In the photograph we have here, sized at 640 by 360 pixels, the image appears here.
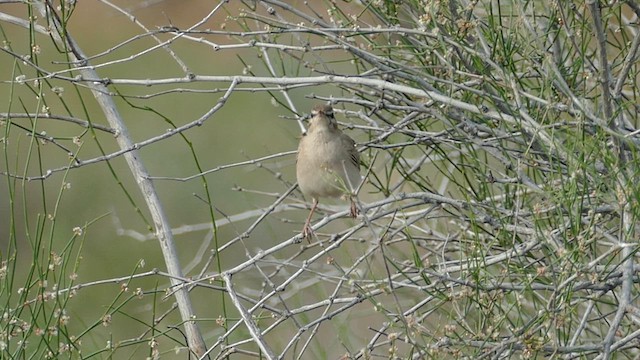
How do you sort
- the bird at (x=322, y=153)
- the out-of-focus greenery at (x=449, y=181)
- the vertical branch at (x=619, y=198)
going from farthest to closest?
the bird at (x=322, y=153) → the out-of-focus greenery at (x=449, y=181) → the vertical branch at (x=619, y=198)

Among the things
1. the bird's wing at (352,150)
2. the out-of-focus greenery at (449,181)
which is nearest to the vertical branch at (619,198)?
the out-of-focus greenery at (449,181)

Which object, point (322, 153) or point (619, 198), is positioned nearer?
point (619, 198)

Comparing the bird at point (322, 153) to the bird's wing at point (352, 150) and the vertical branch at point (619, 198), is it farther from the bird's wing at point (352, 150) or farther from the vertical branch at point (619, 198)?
the vertical branch at point (619, 198)

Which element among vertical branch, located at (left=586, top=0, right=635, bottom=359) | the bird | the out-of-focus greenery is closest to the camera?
vertical branch, located at (left=586, top=0, right=635, bottom=359)

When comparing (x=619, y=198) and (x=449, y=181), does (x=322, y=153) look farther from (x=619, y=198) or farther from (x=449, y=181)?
(x=619, y=198)

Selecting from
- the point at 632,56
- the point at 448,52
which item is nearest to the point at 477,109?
the point at 448,52

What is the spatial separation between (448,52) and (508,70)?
0.92ft

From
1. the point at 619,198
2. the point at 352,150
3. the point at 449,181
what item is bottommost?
the point at 619,198

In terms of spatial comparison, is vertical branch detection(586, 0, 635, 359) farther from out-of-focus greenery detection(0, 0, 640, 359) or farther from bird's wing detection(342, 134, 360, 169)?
bird's wing detection(342, 134, 360, 169)

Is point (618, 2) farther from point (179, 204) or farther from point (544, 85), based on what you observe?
point (179, 204)

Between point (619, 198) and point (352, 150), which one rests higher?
point (352, 150)

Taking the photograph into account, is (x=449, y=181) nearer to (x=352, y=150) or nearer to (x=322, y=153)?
(x=352, y=150)

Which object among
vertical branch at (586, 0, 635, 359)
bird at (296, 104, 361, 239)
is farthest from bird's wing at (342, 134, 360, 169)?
vertical branch at (586, 0, 635, 359)

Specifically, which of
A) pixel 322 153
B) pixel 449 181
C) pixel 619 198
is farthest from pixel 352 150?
pixel 619 198
